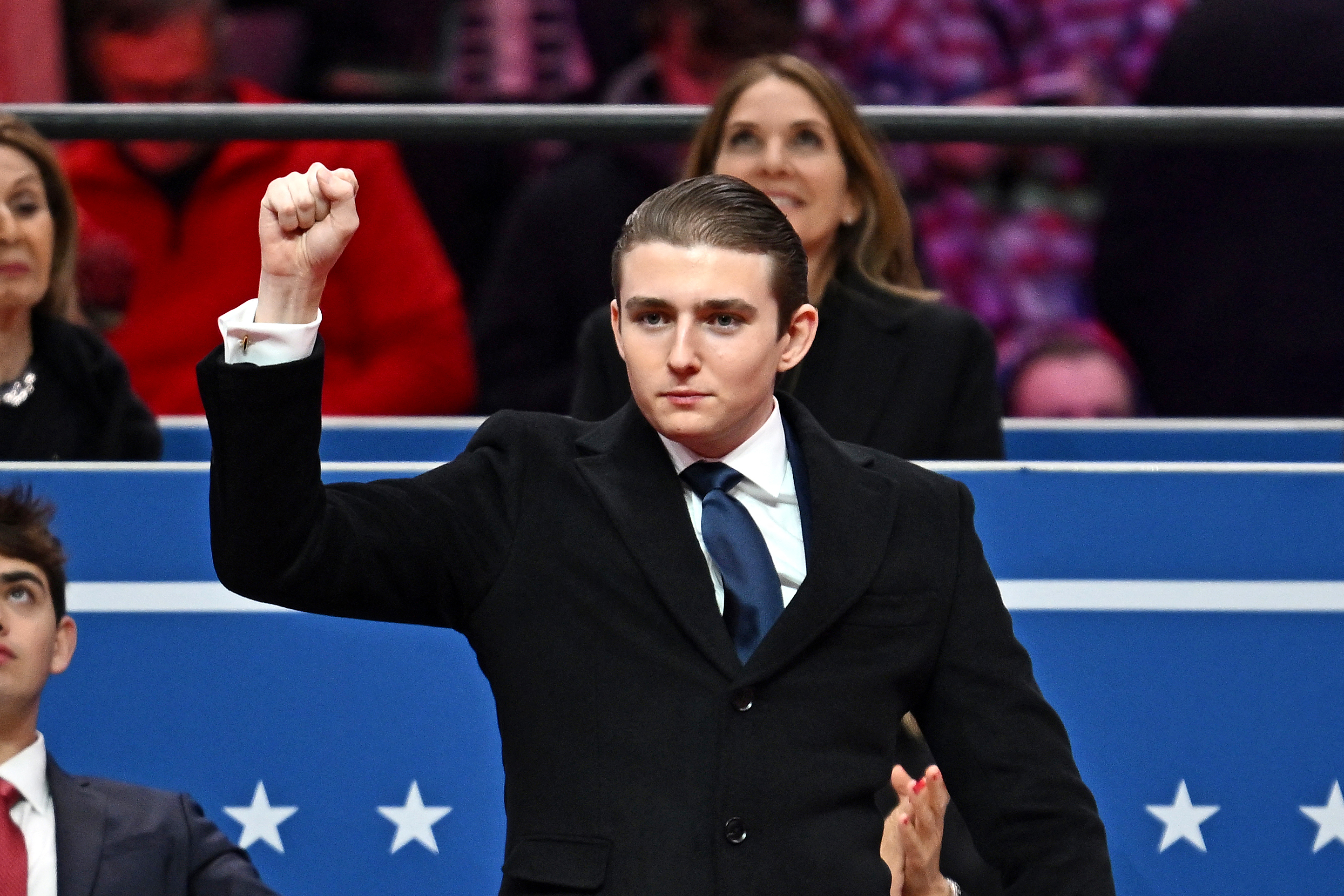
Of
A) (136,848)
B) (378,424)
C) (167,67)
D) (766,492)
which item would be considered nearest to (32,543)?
(136,848)

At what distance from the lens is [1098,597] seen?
2.72 meters

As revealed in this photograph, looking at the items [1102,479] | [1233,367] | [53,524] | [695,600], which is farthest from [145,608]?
[1233,367]

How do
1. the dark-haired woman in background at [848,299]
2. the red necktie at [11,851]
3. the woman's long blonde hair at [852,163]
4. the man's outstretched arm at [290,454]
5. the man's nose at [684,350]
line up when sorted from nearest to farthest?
1. the man's outstretched arm at [290,454]
2. the man's nose at [684,350]
3. the red necktie at [11,851]
4. the dark-haired woman in background at [848,299]
5. the woman's long blonde hair at [852,163]

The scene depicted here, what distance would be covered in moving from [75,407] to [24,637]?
1.88 ft

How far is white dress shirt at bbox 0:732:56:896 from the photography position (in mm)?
2326

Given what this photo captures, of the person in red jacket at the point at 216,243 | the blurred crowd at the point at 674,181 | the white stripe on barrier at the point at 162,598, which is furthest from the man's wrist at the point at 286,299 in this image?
the person in red jacket at the point at 216,243

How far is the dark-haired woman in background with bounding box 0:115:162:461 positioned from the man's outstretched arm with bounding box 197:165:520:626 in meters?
1.11

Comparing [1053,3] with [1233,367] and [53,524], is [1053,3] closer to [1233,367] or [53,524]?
[1233,367]

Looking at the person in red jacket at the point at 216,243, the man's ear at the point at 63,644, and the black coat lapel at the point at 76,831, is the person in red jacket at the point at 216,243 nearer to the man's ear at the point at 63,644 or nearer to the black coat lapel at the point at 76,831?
the man's ear at the point at 63,644

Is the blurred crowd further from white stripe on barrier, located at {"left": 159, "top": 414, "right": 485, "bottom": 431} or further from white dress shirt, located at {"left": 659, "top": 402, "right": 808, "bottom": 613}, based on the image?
white dress shirt, located at {"left": 659, "top": 402, "right": 808, "bottom": 613}

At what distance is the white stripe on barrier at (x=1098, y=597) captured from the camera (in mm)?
2699

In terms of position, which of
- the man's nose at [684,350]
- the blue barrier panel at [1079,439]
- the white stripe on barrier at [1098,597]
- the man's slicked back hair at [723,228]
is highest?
the man's slicked back hair at [723,228]

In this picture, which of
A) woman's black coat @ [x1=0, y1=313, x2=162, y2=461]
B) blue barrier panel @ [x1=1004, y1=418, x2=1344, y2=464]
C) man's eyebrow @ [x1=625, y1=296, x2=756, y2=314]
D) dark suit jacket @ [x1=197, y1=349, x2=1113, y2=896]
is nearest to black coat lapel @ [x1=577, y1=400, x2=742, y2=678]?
dark suit jacket @ [x1=197, y1=349, x2=1113, y2=896]

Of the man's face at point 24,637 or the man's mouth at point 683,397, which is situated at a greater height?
the man's mouth at point 683,397
